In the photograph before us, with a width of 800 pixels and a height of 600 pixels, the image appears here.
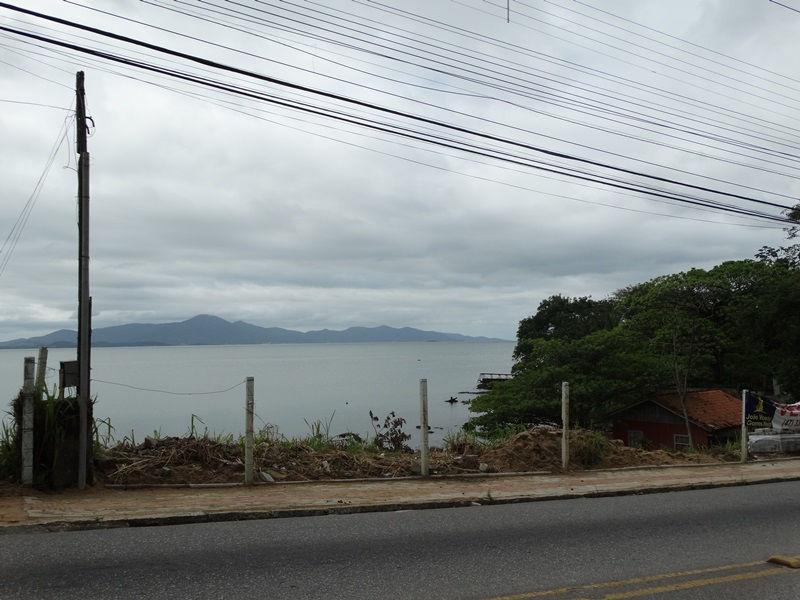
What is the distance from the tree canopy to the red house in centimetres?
119

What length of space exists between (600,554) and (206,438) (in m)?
6.94

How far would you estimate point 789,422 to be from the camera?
1673 cm

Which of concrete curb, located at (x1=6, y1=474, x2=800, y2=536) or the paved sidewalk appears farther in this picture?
the paved sidewalk

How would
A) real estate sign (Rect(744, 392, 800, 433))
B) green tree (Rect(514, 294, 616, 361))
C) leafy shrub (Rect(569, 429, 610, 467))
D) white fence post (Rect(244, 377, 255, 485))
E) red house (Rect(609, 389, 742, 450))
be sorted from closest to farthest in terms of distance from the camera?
white fence post (Rect(244, 377, 255, 485))
leafy shrub (Rect(569, 429, 610, 467))
real estate sign (Rect(744, 392, 800, 433))
red house (Rect(609, 389, 742, 450))
green tree (Rect(514, 294, 616, 361))

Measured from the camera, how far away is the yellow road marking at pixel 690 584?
18.4 ft

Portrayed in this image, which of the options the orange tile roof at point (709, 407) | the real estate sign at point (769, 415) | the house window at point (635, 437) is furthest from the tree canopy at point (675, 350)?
the real estate sign at point (769, 415)

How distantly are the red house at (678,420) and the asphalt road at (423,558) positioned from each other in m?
31.2

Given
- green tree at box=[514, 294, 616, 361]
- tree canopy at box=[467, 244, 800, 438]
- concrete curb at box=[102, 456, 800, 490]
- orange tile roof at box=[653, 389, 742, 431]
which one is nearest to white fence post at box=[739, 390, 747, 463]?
concrete curb at box=[102, 456, 800, 490]

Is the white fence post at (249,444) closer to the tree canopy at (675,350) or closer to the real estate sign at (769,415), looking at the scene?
the real estate sign at (769,415)

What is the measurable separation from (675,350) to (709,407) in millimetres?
5228

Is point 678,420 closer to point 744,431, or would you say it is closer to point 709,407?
point 709,407

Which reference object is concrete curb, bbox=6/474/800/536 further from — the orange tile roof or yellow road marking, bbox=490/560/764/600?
the orange tile roof

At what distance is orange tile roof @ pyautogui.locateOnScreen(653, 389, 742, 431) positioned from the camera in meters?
37.4

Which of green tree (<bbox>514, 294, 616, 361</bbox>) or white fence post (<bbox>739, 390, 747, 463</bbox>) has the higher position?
green tree (<bbox>514, 294, 616, 361</bbox>)
